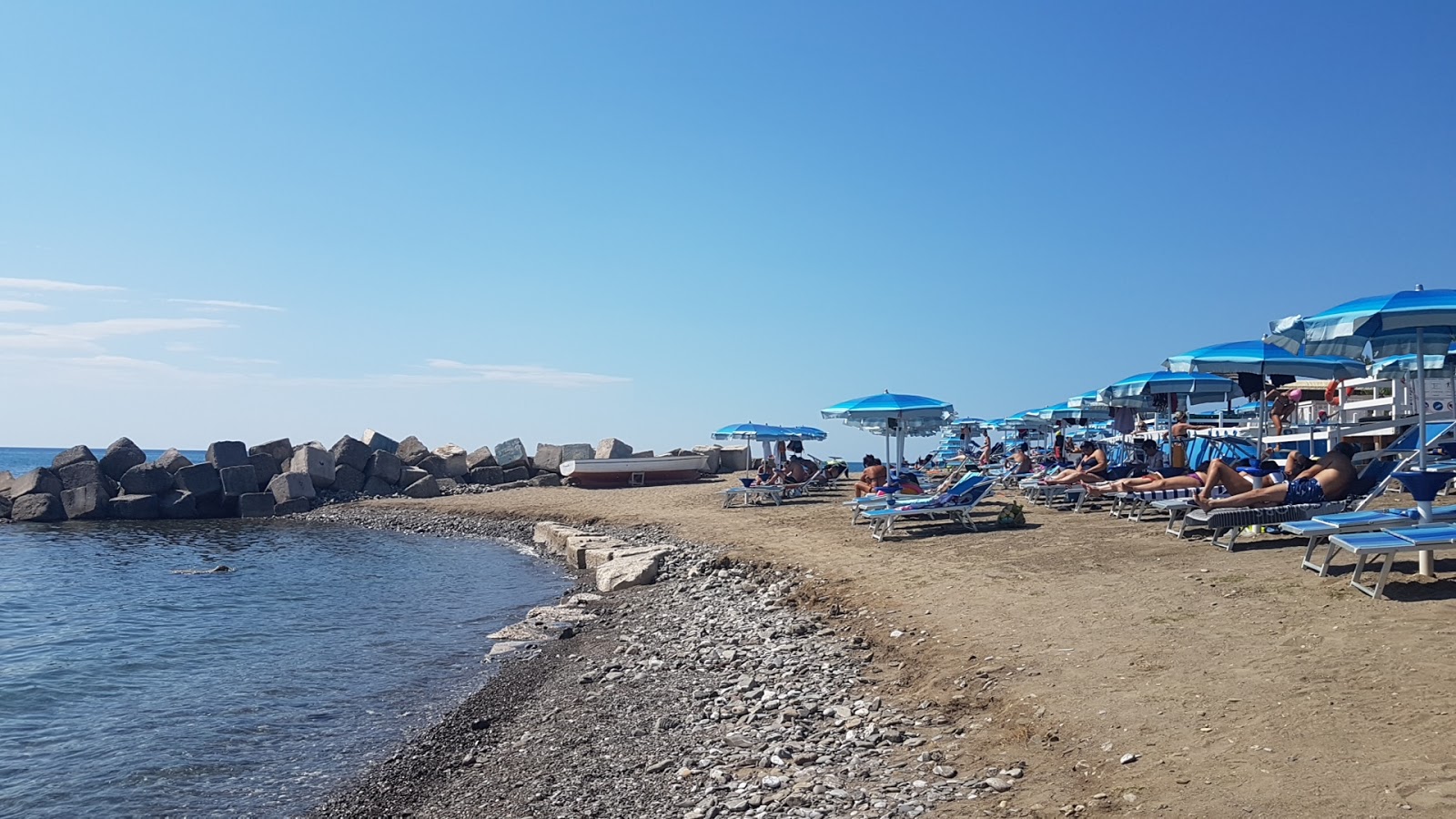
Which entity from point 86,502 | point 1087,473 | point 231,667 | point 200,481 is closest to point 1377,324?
point 1087,473

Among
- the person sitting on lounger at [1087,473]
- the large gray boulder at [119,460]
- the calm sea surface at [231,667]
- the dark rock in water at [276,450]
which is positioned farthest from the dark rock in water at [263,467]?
the person sitting on lounger at [1087,473]

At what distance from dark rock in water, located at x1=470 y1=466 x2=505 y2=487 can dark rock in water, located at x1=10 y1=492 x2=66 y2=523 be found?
13.0m

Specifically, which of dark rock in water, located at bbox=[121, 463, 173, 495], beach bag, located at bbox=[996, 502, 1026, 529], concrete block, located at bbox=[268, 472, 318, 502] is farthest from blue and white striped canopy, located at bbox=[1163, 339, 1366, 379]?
dark rock in water, located at bbox=[121, 463, 173, 495]

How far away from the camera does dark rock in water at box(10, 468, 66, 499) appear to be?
1243 inches

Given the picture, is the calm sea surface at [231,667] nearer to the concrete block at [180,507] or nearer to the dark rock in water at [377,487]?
the concrete block at [180,507]

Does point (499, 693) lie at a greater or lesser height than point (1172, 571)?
lesser

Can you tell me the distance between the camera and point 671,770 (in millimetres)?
5875

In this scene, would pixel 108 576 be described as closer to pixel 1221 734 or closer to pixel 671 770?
pixel 671 770

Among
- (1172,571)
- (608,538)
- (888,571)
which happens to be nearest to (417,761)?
(888,571)

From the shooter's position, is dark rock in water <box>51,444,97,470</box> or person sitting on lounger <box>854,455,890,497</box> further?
dark rock in water <box>51,444,97,470</box>

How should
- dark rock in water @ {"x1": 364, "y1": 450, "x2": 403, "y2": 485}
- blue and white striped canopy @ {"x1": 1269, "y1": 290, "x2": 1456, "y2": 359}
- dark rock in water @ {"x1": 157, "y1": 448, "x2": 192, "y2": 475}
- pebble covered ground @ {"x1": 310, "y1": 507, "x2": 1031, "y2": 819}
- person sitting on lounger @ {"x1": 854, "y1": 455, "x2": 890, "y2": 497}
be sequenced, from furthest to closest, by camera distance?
dark rock in water @ {"x1": 364, "y1": 450, "x2": 403, "y2": 485}
dark rock in water @ {"x1": 157, "y1": 448, "x2": 192, "y2": 475}
person sitting on lounger @ {"x1": 854, "y1": 455, "x2": 890, "y2": 497}
blue and white striped canopy @ {"x1": 1269, "y1": 290, "x2": 1456, "y2": 359}
pebble covered ground @ {"x1": 310, "y1": 507, "x2": 1031, "y2": 819}

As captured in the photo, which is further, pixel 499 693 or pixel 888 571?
pixel 888 571

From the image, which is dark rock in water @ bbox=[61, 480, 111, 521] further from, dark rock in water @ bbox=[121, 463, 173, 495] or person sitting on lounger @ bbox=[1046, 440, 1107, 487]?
person sitting on lounger @ bbox=[1046, 440, 1107, 487]

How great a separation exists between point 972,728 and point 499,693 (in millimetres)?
4887
